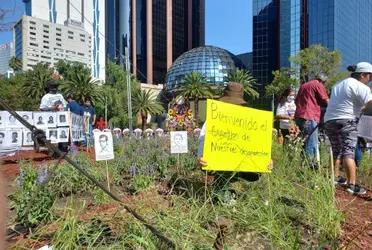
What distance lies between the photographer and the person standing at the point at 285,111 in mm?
8008

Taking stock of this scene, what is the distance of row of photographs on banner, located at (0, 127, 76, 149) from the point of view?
845cm

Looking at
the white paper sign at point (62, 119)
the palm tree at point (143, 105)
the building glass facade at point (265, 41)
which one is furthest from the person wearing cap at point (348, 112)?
the building glass facade at point (265, 41)

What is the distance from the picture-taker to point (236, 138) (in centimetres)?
374

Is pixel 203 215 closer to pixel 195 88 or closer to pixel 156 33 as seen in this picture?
pixel 195 88

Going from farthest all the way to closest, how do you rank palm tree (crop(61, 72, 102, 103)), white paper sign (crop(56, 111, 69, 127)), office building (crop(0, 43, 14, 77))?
palm tree (crop(61, 72, 102, 103)) → office building (crop(0, 43, 14, 77)) → white paper sign (crop(56, 111, 69, 127))

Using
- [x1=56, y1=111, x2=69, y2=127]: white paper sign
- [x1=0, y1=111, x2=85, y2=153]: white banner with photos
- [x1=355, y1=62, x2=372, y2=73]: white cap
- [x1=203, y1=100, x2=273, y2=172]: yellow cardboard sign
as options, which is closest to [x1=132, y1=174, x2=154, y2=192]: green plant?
[x1=203, y1=100, x2=273, y2=172]: yellow cardboard sign

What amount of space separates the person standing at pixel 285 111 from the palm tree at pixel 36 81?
160 ft

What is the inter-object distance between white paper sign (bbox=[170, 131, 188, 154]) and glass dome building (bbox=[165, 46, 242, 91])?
75.2 metres

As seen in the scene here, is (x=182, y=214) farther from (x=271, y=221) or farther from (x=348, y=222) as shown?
(x=348, y=222)

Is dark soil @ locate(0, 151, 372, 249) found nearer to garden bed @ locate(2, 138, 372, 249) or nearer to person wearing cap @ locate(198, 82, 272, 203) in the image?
garden bed @ locate(2, 138, 372, 249)

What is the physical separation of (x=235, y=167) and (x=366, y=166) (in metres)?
3.70

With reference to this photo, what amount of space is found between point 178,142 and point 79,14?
25.6 meters

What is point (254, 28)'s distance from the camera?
99.8m

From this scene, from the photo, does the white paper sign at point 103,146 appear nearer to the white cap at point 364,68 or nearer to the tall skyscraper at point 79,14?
the white cap at point 364,68
